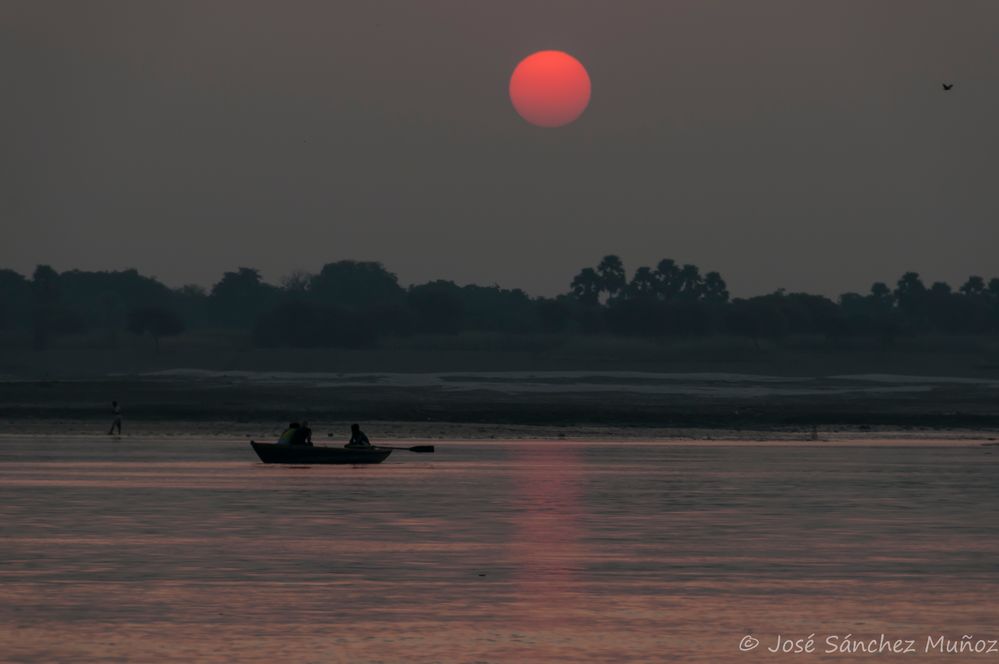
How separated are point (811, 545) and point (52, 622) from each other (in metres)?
16.6

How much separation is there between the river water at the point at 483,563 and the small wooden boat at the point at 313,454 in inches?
170

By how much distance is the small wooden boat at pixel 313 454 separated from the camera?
63938 mm

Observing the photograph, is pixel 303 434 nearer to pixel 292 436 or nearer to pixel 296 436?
pixel 296 436

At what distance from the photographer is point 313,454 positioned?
211 feet

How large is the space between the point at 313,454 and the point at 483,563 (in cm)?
3236

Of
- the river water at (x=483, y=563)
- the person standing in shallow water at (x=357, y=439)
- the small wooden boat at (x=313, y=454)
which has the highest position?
the person standing in shallow water at (x=357, y=439)

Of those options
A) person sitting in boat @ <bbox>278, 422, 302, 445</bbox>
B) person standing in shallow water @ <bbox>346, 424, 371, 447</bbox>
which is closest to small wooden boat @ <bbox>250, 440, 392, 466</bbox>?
person standing in shallow water @ <bbox>346, 424, 371, 447</bbox>

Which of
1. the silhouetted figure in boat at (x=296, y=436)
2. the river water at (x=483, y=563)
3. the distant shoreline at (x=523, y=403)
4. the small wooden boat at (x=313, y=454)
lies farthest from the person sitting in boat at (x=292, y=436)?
the distant shoreline at (x=523, y=403)

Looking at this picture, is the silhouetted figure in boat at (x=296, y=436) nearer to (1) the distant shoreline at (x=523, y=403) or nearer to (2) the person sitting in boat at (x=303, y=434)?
(2) the person sitting in boat at (x=303, y=434)

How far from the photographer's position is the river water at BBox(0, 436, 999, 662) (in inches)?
951

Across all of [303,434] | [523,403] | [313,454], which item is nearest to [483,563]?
[313,454]

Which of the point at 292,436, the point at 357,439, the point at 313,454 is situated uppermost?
the point at 292,436

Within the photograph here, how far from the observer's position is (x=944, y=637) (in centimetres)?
2422

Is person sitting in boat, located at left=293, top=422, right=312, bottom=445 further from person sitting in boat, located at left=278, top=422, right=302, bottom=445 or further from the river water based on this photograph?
the river water
